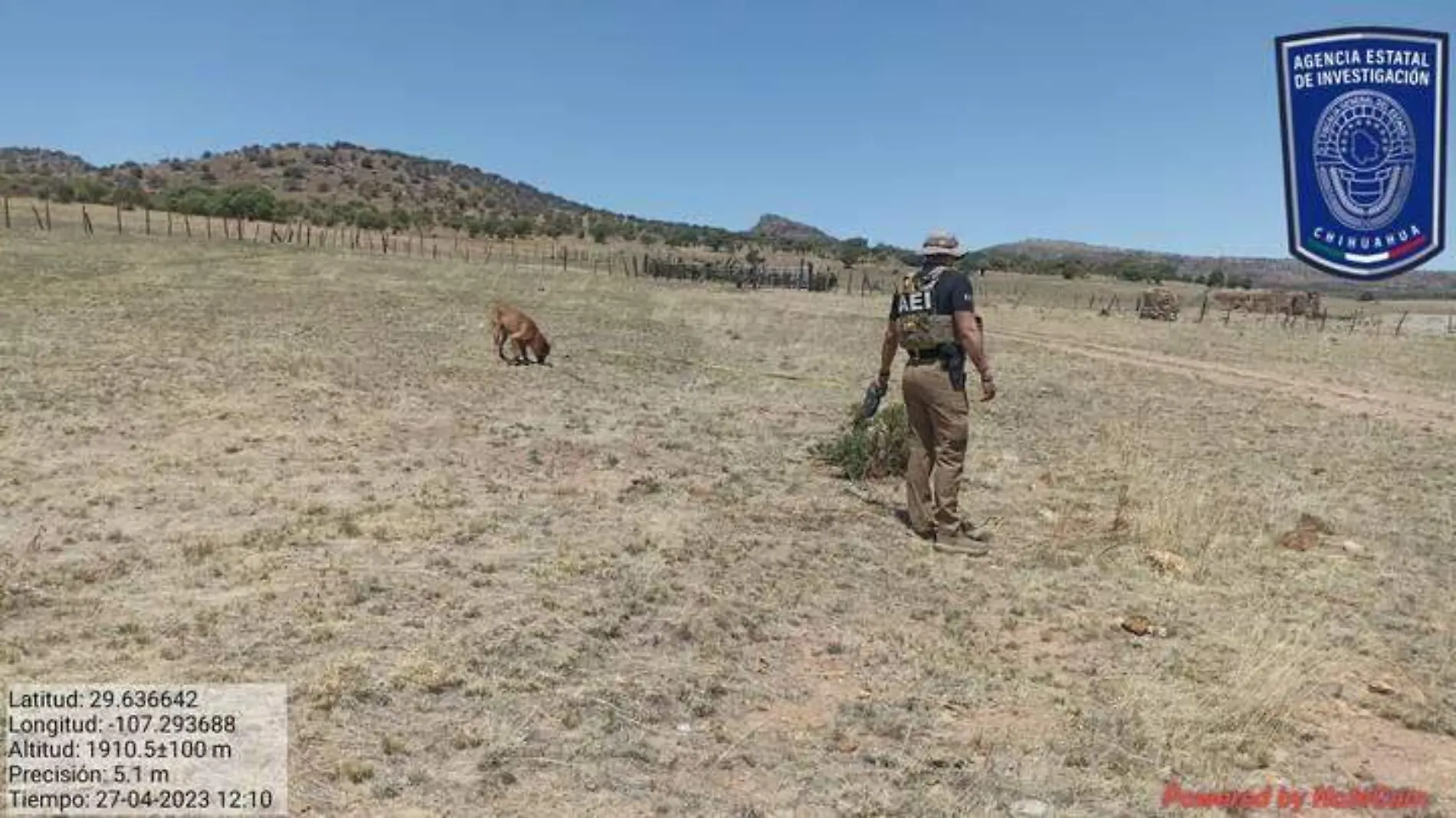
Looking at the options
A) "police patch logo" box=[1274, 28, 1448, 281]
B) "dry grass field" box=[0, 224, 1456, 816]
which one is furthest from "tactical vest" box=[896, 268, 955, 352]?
"police patch logo" box=[1274, 28, 1448, 281]

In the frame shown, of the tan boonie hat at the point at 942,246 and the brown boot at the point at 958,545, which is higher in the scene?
the tan boonie hat at the point at 942,246

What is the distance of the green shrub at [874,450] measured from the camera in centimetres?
884

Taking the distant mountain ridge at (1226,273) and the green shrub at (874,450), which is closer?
the green shrub at (874,450)

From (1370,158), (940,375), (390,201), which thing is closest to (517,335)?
(940,375)

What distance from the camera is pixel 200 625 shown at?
15.3 feet

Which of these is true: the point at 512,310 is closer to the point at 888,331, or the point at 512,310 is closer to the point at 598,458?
the point at 598,458

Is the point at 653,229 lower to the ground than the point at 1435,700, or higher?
higher

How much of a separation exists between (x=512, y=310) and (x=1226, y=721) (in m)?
12.3

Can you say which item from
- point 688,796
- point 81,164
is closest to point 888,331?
point 688,796

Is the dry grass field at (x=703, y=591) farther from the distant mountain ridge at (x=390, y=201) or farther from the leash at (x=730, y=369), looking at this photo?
the distant mountain ridge at (x=390, y=201)

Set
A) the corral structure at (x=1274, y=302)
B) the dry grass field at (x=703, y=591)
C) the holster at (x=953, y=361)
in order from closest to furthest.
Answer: the dry grass field at (x=703, y=591) → the holster at (x=953, y=361) → the corral structure at (x=1274, y=302)
